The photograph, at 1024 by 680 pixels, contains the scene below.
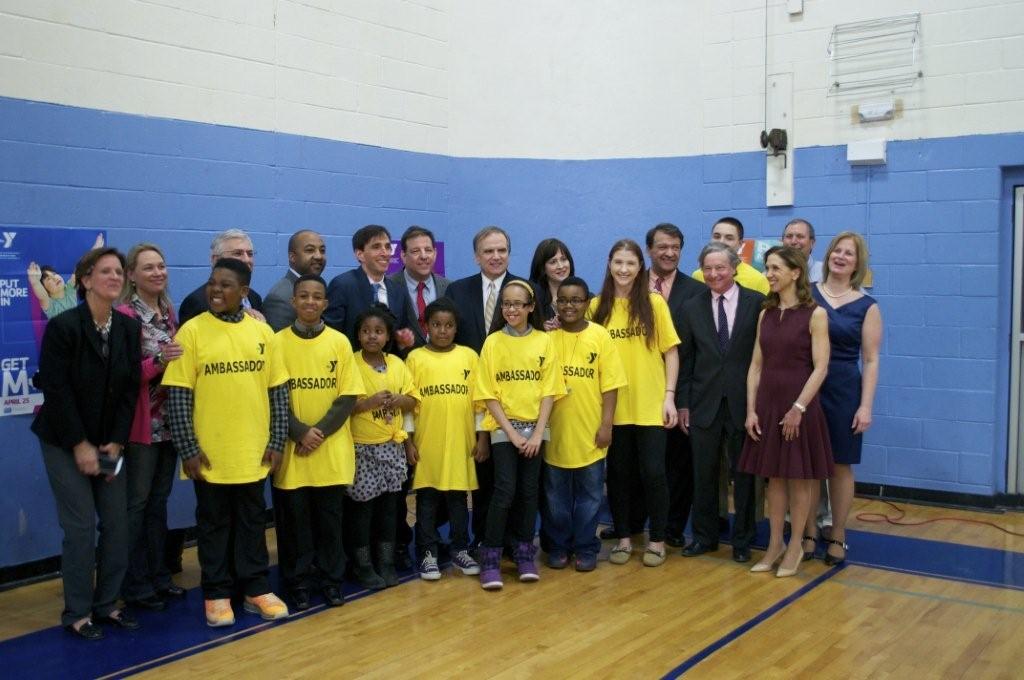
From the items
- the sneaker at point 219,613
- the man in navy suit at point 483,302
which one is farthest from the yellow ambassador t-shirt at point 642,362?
the sneaker at point 219,613

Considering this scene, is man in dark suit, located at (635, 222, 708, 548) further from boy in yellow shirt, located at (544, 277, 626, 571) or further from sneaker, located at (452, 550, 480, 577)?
sneaker, located at (452, 550, 480, 577)

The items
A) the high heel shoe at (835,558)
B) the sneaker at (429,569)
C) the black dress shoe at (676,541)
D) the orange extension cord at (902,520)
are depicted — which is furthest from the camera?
the orange extension cord at (902,520)

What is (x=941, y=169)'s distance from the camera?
569 cm

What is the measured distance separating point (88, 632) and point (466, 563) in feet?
5.46

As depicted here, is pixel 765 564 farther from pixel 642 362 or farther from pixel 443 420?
pixel 443 420

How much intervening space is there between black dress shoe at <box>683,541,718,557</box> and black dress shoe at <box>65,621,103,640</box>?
9.01 feet

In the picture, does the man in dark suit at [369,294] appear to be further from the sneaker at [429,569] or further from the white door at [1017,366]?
the white door at [1017,366]

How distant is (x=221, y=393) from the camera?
373 centimetres

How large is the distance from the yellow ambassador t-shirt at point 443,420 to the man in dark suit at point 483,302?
21 cm

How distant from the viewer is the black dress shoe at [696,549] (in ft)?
15.5

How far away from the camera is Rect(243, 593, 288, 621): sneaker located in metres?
3.80

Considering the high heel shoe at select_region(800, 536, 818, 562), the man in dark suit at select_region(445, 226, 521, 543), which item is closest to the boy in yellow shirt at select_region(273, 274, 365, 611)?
the man in dark suit at select_region(445, 226, 521, 543)

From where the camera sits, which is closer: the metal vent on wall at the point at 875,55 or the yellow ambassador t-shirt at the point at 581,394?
the yellow ambassador t-shirt at the point at 581,394

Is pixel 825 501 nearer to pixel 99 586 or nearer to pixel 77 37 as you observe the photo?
pixel 99 586
